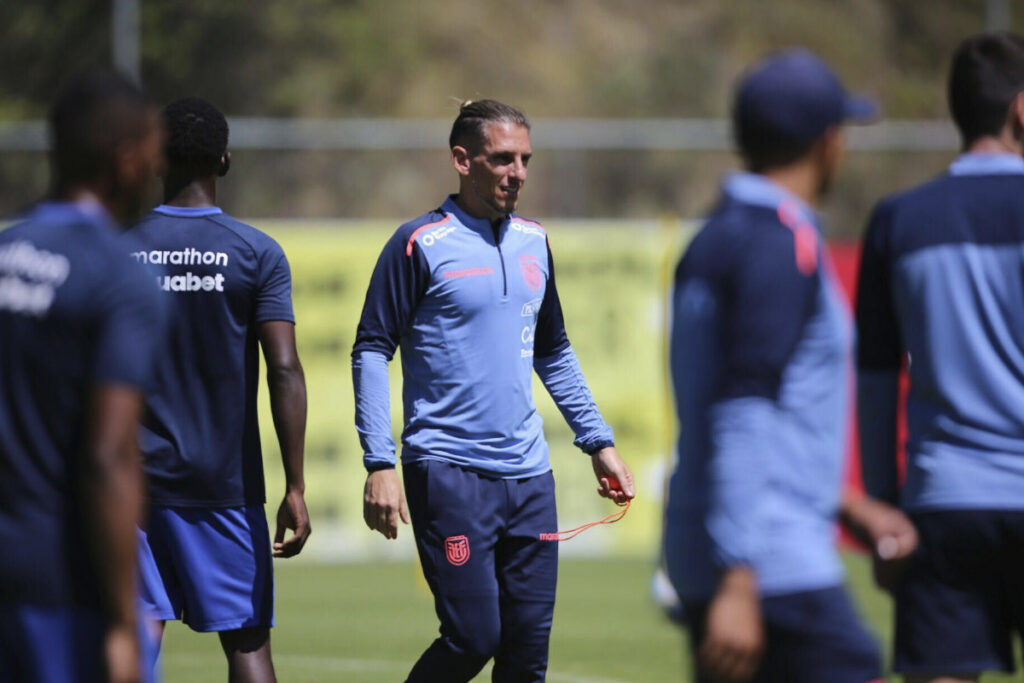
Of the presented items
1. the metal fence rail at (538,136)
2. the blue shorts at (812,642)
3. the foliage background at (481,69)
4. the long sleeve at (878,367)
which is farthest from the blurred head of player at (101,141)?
the foliage background at (481,69)

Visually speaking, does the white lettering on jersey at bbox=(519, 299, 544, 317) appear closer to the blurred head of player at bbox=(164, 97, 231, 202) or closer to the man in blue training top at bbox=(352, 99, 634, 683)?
the man in blue training top at bbox=(352, 99, 634, 683)

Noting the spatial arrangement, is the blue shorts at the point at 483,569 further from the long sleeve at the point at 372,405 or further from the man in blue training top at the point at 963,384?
the man in blue training top at the point at 963,384

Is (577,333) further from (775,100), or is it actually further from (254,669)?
(775,100)

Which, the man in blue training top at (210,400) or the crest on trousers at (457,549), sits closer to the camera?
the man in blue training top at (210,400)

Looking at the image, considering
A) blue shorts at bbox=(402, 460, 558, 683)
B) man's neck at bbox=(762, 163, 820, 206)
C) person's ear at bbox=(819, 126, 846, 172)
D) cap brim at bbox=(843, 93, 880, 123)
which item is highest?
cap brim at bbox=(843, 93, 880, 123)

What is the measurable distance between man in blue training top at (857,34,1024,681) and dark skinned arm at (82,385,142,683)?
6.67 ft

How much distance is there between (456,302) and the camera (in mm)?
5906

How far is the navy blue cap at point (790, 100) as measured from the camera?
3.66 m

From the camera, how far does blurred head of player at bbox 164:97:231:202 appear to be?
18.5 ft

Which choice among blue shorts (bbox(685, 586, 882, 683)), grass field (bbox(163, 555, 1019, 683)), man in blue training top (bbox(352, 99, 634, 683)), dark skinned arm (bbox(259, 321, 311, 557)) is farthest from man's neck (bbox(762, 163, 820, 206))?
grass field (bbox(163, 555, 1019, 683))

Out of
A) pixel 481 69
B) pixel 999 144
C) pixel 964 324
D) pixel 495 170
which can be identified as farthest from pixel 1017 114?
pixel 481 69

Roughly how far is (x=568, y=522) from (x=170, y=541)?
8.98 m

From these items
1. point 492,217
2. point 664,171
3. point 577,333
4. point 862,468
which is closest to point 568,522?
point 577,333

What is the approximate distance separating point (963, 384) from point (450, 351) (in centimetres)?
213
